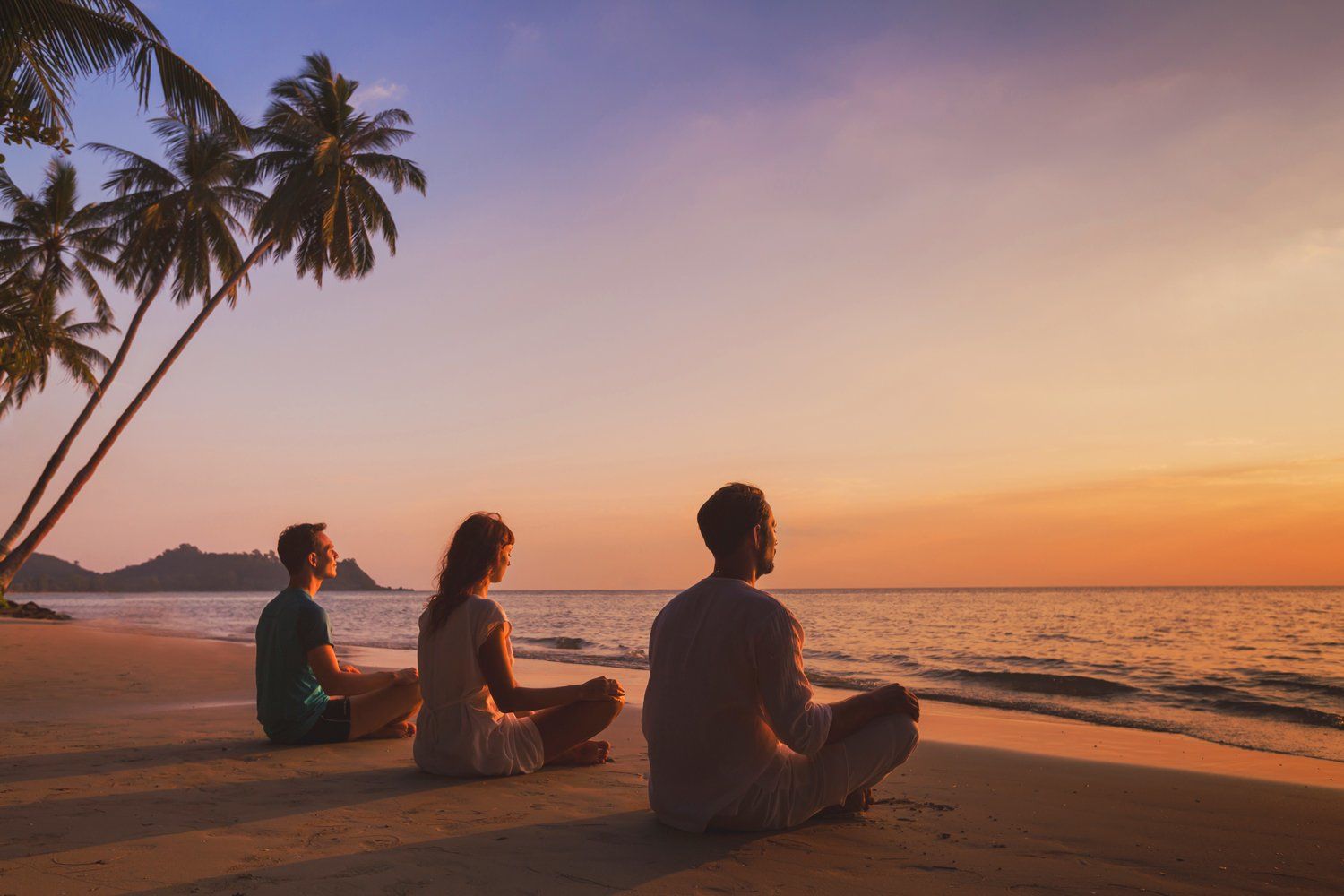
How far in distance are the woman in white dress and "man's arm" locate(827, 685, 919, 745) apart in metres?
1.35

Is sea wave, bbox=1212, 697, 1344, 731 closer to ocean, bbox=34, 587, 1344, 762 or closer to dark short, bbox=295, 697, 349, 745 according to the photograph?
ocean, bbox=34, 587, 1344, 762

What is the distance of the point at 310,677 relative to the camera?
18.3ft

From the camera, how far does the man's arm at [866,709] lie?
11.3 feet

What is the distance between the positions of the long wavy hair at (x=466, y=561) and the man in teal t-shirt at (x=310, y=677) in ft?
2.89

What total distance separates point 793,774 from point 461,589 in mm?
1993

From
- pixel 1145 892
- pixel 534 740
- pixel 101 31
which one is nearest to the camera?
pixel 1145 892

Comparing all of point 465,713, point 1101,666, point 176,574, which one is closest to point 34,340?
point 465,713

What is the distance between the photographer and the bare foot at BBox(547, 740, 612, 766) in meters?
5.13

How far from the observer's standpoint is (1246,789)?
520 cm

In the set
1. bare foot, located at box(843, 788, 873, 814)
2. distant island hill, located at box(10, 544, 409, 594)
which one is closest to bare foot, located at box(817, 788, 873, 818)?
bare foot, located at box(843, 788, 873, 814)

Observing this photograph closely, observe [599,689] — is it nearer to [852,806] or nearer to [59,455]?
[852,806]

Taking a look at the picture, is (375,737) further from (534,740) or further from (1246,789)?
(1246,789)

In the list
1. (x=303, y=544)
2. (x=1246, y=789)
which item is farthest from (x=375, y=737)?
(x=1246, y=789)

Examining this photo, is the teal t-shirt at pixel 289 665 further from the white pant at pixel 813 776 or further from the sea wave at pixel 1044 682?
the sea wave at pixel 1044 682
